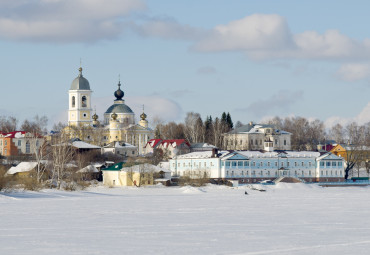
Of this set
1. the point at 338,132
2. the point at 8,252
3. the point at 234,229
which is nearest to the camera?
the point at 8,252

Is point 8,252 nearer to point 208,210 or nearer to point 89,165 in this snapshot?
point 208,210

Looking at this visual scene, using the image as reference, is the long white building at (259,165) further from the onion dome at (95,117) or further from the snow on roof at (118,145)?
the onion dome at (95,117)

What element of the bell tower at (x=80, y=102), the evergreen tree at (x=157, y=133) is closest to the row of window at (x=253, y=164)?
the evergreen tree at (x=157, y=133)

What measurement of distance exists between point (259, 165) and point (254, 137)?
31807 millimetres

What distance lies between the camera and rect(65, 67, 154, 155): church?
115438 millimetres

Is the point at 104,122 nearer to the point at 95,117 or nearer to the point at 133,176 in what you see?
the point at 95,117

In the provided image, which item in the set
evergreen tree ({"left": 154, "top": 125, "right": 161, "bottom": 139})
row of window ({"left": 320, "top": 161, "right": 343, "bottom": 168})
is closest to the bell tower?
evergreen tree ({"left": 154, "top": 125, "right": 161, "bottom": 139})

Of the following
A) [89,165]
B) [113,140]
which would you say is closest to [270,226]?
[89,165]

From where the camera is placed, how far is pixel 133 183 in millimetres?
Answer: 75188

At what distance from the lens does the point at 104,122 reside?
126 metres

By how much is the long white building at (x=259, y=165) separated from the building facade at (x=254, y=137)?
26.4 metres

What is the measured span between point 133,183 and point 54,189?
15.9 metres

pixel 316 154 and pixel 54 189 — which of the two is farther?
pixel 316 154

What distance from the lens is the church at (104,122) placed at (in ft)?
379
